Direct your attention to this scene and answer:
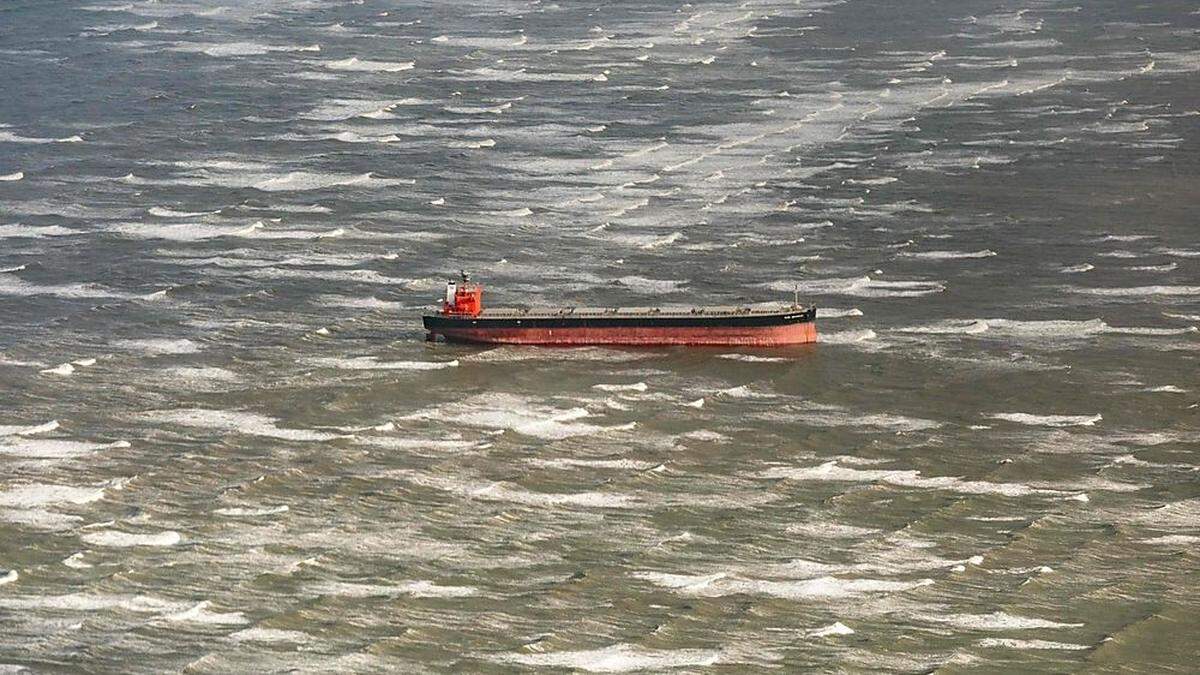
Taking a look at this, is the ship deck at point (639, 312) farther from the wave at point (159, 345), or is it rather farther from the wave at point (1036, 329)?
the wave at point (159, 345)

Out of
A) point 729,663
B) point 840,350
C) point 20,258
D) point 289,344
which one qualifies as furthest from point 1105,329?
point 20,258

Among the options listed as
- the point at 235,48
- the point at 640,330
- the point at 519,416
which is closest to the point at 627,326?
the point at 640,330

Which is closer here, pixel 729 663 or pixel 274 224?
pixel 729 663

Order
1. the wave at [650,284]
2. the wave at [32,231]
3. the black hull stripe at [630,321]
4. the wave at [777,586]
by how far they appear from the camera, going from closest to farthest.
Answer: the wave at [777,586]
the black hull stripe at [630,321]
the wave at [650,284]
the wave at [32,231]

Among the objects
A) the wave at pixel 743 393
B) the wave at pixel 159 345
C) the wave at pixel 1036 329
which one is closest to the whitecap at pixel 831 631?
the wave at pixel 743 393

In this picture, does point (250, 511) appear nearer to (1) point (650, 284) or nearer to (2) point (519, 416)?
(2) point (519, 416)

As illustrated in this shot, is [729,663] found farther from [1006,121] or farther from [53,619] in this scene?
[1006,121]
